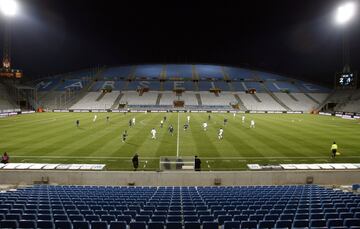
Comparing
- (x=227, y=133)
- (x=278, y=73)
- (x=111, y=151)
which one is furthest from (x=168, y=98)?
(x=111, y=151)

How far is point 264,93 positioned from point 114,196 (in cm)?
10735

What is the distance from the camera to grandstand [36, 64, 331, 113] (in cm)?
10669

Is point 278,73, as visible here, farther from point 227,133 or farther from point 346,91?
point 227,133

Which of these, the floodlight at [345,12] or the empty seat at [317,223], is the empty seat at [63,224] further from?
the floodlight at [345,12]

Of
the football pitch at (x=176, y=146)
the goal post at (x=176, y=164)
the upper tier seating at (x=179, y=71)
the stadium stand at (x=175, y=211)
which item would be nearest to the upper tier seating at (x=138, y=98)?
the upper tier seating at (x=179, y=71)

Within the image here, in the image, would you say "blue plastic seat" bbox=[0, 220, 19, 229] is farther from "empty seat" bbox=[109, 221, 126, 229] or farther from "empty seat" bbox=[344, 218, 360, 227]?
"empty seat" bbox=[344, 218, 360, 227]

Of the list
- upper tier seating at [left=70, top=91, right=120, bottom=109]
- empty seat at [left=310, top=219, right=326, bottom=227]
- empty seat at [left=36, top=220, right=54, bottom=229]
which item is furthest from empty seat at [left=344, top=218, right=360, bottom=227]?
upper tier seating at [left=70, top=91, right=120, bottom=109]

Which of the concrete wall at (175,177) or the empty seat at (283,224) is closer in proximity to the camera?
the empty seat at (283,224)

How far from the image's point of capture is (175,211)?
34.8ft

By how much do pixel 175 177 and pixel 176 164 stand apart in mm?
1269

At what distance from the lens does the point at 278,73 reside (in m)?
136

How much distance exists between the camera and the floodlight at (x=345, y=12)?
173ft

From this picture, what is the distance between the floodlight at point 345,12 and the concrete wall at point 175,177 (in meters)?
39.8

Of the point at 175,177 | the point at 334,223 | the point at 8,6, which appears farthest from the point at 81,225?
the point at 8,6
